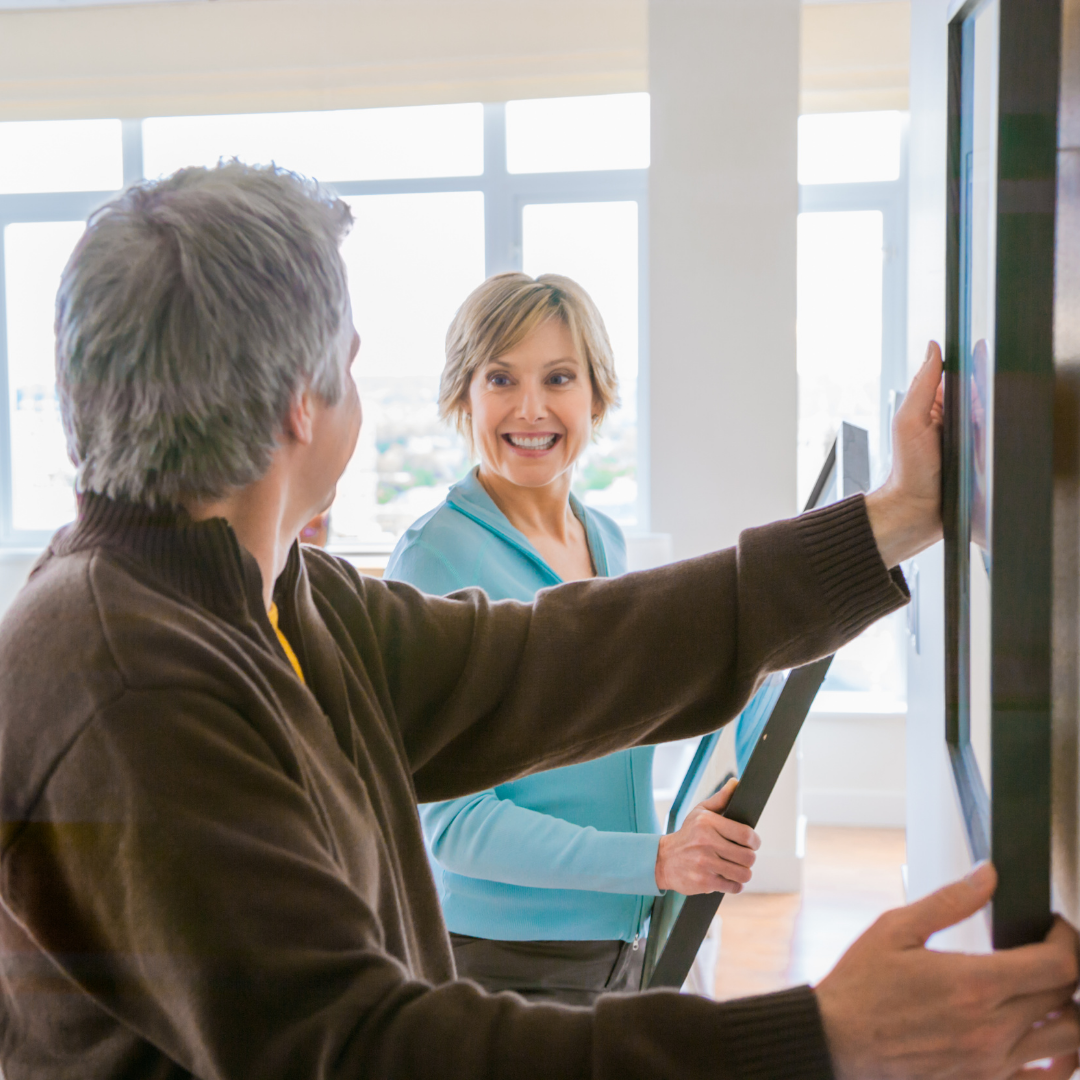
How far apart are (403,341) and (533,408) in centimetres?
298

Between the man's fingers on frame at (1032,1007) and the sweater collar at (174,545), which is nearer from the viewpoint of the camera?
the man's fingers on frame at (1032,1007)

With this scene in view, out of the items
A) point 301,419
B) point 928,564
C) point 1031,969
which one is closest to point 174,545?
point 301,419

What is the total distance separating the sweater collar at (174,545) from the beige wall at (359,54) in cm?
357

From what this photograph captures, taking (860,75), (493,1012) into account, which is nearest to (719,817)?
(493,1012)

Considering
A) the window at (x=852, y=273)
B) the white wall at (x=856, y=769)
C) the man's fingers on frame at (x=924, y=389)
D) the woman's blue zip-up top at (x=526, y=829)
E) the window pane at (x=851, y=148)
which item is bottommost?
the white wall at (x=856, y=769)

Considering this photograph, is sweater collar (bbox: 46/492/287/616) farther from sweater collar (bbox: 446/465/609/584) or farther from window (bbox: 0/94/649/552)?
window (bbox: 0/94/649/552)

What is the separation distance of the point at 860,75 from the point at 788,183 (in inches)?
32.3

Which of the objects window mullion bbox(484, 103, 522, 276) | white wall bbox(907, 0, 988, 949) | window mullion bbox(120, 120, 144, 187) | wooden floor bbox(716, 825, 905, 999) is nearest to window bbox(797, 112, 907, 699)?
wooden floor bbox(716, 825, 905, 999)

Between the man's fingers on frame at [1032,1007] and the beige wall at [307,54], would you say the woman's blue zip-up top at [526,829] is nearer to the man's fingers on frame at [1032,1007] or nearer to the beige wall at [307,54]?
the man's fingers on frame at [1032,1007]

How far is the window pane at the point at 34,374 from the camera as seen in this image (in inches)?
184

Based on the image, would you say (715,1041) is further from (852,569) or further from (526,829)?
(526,829)

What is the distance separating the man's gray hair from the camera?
692 millimetres

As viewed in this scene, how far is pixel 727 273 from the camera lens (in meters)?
3.45

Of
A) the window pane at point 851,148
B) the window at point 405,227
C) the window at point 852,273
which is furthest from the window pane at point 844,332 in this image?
the window at point 405,227
